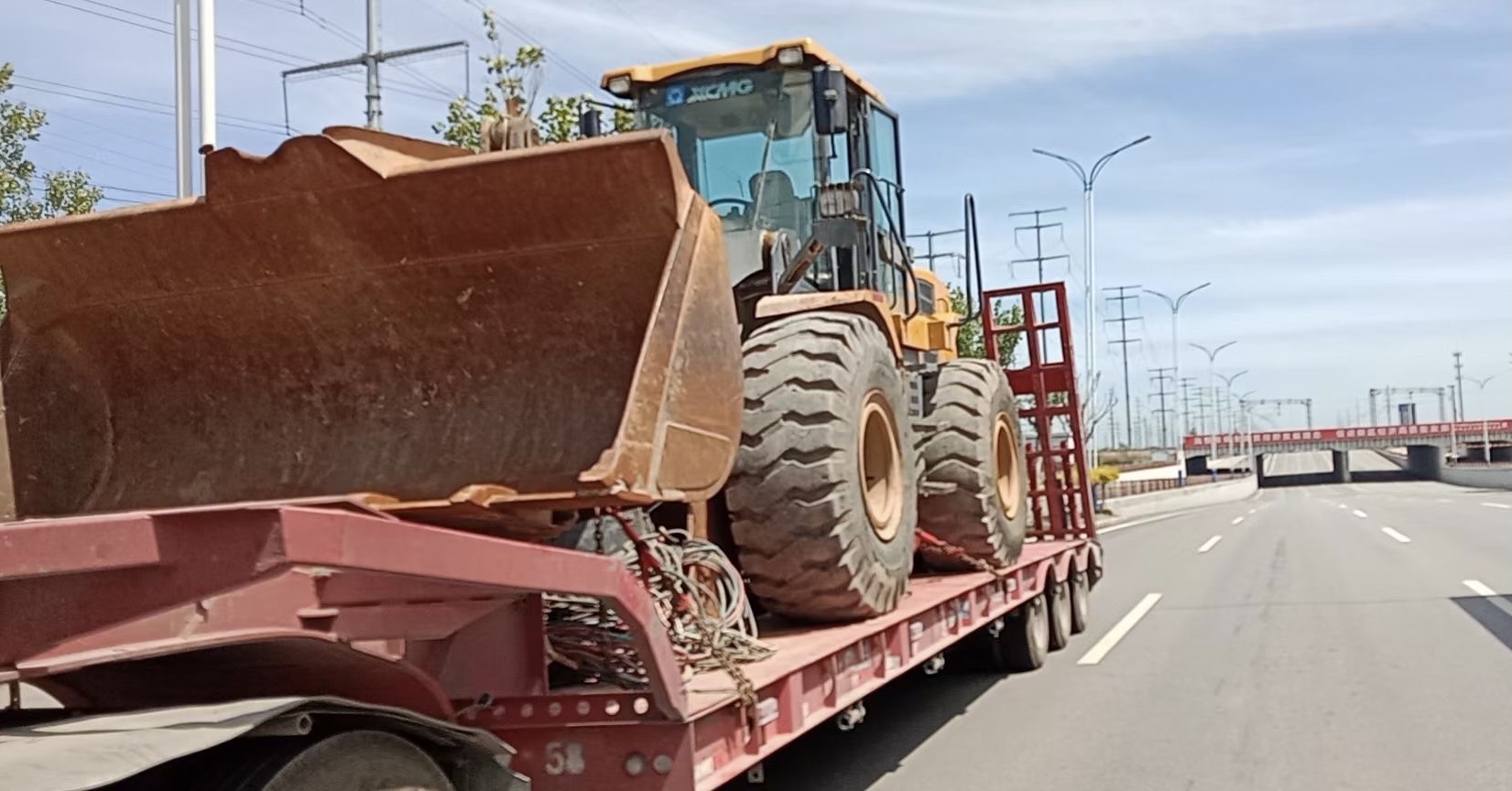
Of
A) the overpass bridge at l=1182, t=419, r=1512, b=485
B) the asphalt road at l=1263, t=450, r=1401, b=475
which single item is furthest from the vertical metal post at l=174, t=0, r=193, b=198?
the asphalt road at l=1263, t=450, r=1401, b=475

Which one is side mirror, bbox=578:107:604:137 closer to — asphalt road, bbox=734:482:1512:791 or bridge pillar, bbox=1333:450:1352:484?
asphalt road, bbox=734:482:1512:791

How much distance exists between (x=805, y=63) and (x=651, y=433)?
4.36m

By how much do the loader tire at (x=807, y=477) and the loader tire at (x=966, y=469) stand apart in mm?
2211

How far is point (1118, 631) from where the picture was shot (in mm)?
13320

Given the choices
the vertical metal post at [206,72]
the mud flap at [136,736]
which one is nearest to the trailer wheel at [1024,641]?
the vertical metal post at [206,72]

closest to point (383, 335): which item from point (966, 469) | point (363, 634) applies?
point (363, 634)

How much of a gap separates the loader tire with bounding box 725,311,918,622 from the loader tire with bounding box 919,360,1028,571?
2.21m

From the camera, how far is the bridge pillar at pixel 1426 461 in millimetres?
97537

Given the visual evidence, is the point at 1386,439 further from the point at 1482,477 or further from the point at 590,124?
the point at 590,124

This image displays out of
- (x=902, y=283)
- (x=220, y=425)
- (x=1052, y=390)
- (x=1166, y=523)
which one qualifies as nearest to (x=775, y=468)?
(x=220, y=425)

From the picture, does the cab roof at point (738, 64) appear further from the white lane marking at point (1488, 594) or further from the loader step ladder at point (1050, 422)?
the white lane marking at point (1488, 594)

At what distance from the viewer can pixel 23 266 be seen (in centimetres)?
472

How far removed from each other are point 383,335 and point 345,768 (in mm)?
1976

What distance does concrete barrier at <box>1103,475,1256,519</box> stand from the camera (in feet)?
147
